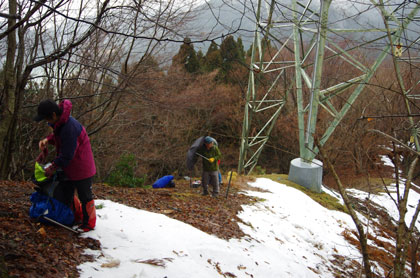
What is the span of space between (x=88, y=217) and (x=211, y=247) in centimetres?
173

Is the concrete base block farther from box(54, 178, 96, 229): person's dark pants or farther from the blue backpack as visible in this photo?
the blue backpack

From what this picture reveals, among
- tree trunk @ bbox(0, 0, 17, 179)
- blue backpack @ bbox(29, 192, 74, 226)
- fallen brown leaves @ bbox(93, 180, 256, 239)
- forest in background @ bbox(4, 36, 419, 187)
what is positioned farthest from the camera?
forest in background @ bbox(4, 36, 419, 187)

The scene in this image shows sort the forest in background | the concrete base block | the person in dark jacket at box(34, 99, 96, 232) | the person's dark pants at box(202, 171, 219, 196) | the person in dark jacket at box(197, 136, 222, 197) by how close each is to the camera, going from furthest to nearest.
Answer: the concrete base block < the forest in background < the person's dark pants at box(202, 171, 219, 196) < the person in dark jacket at box(197, 136, 222, 197) < the person in dark jacket at box(34, 99, 96, 232)

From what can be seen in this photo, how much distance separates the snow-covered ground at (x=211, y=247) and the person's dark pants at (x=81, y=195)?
0.70 feet

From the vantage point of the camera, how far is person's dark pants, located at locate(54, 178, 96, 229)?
363 cm

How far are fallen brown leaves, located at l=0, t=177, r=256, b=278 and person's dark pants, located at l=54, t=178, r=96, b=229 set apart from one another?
276 mm

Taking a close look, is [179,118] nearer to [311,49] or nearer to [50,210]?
[311,49]

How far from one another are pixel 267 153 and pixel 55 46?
720 inches

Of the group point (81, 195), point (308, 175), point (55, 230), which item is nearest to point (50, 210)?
point (55, 230)

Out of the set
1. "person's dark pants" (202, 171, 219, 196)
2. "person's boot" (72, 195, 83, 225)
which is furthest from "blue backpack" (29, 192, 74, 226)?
"person's dark pants" (202, 171, 219, 196)

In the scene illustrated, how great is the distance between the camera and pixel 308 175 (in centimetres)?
970

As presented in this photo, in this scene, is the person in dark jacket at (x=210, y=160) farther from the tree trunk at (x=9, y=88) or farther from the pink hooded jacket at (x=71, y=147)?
the tree trunk at (x=9, y=88)

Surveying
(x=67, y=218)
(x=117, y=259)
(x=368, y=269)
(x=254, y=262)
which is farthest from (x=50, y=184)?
(x=368, y=269)

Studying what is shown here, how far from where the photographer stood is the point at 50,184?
11.7 ft
